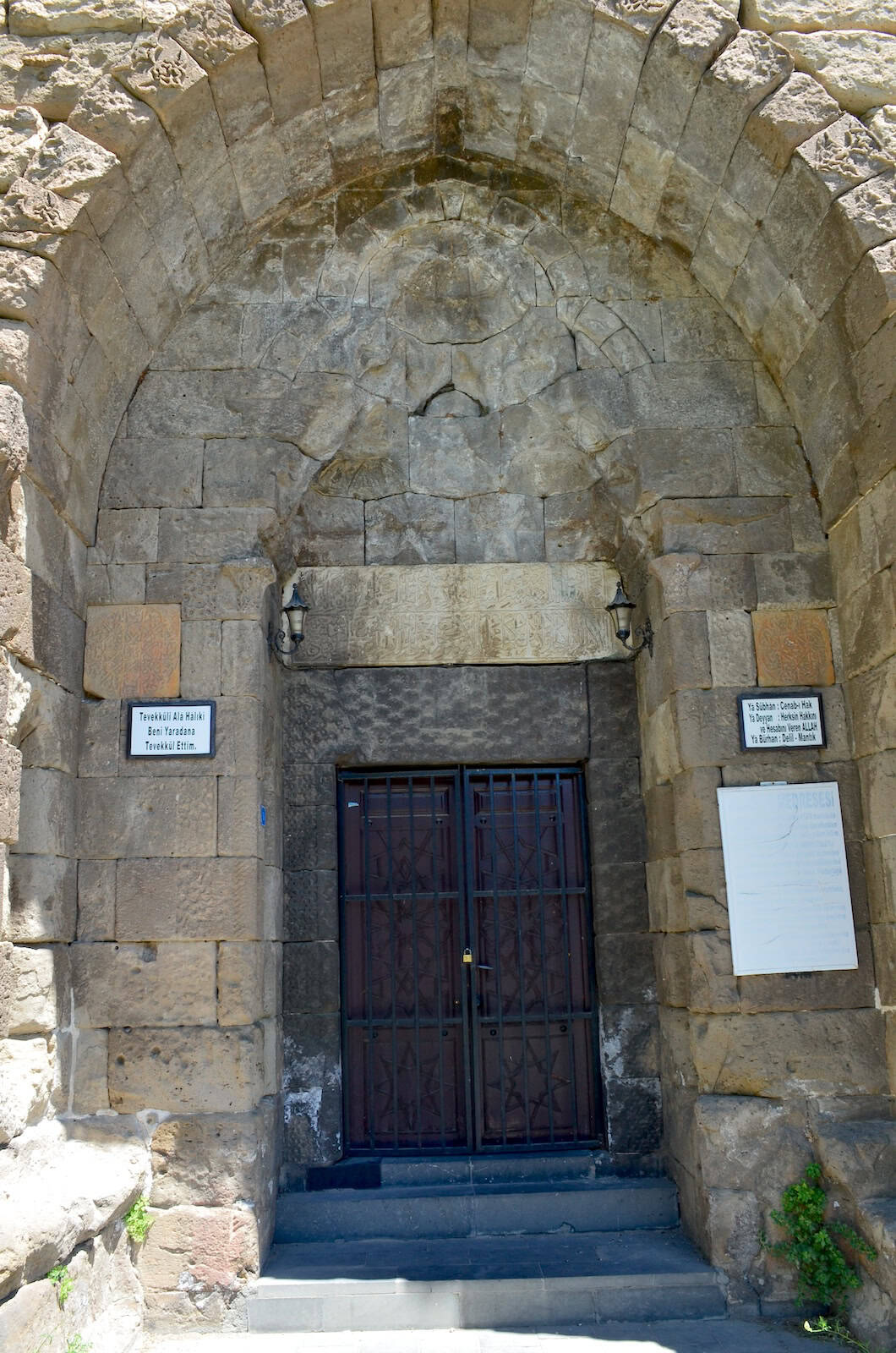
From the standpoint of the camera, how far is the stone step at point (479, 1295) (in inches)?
160

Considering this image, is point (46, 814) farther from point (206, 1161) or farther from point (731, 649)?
point (731, 649)

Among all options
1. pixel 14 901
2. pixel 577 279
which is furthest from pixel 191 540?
pixel 577 279

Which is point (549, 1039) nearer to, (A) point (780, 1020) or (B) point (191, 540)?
(A) point (780, 1020)

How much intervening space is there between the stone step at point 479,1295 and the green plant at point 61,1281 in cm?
87

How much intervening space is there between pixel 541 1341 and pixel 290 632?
3056 millimetres

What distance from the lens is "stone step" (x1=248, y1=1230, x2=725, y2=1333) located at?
407 cm

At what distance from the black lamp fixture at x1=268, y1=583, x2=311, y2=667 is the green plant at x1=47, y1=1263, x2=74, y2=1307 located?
100 inches

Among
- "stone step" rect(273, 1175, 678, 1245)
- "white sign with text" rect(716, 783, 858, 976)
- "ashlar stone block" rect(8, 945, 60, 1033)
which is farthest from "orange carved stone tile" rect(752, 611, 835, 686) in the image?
"ashlar stone block" rect(8, 945, 60, 1033)

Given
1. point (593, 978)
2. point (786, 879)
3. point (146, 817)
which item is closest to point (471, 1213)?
point (593, 978)

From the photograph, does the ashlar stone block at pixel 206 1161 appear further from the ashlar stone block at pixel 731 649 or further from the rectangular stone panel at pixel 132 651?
the ashlar stone block at pixel 731 649

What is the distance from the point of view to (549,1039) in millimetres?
5039

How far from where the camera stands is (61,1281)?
3.45m

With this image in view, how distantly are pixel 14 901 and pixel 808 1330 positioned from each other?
3401 mm

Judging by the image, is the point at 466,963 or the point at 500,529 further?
the point at 500,529
